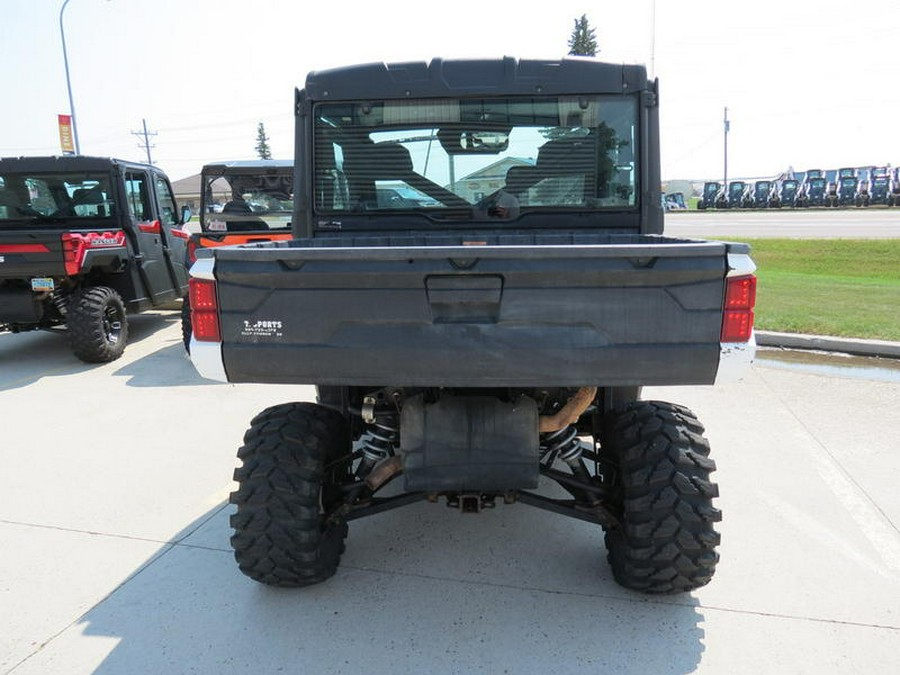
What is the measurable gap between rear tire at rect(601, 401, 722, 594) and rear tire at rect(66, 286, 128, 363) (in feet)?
20.7

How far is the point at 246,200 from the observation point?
899 cm

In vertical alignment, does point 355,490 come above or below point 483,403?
below

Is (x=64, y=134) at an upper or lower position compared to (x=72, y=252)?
upper

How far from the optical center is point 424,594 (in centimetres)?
290

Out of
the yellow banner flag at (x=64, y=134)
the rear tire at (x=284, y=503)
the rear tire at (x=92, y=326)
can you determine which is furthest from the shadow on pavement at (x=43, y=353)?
the yellow banner flag at (x=64, y=134)

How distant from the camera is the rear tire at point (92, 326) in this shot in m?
7.01

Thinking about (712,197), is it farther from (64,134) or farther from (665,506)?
(665,506)

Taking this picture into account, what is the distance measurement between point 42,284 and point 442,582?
6.20 metres

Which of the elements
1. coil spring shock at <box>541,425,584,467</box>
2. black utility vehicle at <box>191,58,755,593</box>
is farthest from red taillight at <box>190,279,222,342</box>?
coil spring shock at <box>541,425,584,467</box>

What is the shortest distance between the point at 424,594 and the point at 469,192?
2.18 m

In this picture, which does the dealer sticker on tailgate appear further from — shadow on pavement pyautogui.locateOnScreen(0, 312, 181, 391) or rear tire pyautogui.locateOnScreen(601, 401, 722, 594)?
rear tire pyautogui.locateOnScreen(601, 401, 722, 594)

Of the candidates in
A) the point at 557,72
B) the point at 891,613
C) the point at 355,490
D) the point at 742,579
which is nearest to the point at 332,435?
the point at 355,490

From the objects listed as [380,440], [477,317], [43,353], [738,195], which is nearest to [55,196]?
[43,353]

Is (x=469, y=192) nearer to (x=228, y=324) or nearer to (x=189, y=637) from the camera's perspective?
(x=228, y=324)
